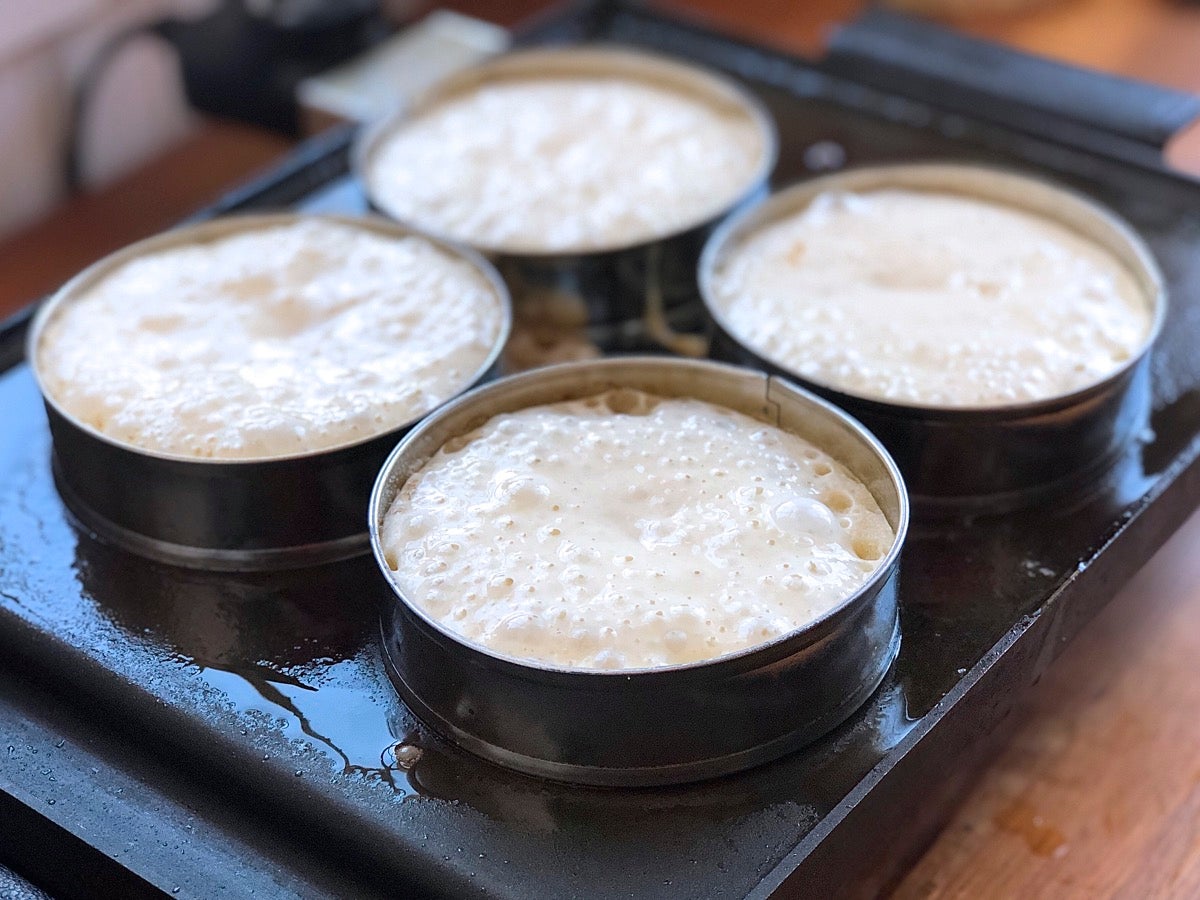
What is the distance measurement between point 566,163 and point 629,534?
873mm

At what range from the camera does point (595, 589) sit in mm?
1298

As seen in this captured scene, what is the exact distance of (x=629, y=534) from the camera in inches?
54.3

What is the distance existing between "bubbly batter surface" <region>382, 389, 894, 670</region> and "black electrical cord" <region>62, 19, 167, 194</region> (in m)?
1.61

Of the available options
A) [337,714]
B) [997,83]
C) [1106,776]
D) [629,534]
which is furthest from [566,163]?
[1106,776]

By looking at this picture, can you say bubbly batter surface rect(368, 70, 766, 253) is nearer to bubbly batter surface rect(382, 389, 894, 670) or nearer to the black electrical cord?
bubbly batter surface rect(382, 389, 894, 670)

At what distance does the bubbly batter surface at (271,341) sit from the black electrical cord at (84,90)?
1.04 meters

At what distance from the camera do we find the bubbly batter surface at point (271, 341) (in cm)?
153

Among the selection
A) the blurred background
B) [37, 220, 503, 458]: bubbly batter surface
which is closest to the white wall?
the blurred background

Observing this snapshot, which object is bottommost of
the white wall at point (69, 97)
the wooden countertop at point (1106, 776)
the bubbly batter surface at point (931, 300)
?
the wooden countertop at point (1106, 776)

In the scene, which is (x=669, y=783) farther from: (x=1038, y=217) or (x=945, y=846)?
(x=1038, y=217)

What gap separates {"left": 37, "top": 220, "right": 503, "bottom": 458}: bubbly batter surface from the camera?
1529mm

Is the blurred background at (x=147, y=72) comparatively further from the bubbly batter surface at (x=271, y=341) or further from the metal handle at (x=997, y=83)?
the bubbly batter surface at (x=271, y=341)

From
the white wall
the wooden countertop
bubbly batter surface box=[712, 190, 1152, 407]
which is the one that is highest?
bubbly batter surface box=[712, 190, 1152, 407]

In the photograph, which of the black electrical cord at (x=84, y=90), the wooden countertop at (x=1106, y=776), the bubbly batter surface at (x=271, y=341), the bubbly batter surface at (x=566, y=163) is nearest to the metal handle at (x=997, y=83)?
the bubbly batter surface at (x=566, y=163)
